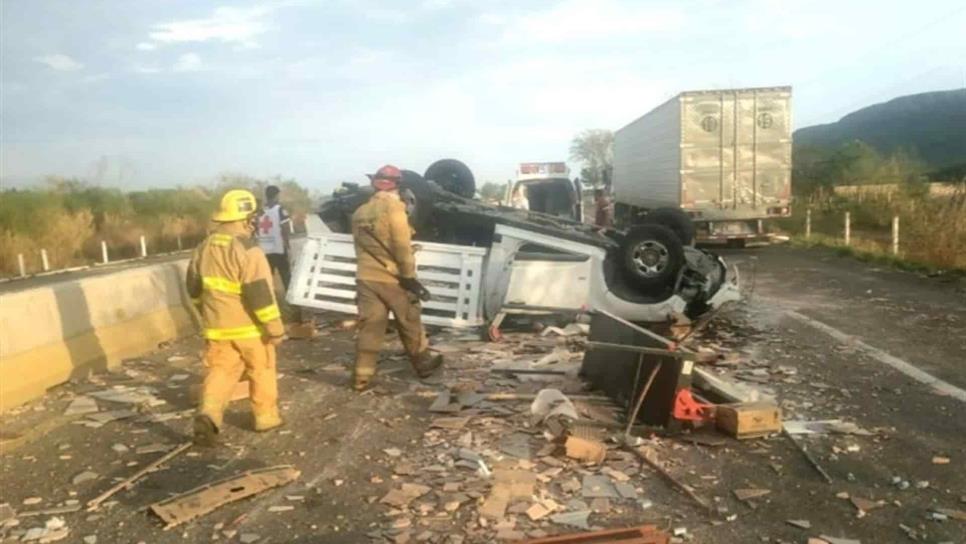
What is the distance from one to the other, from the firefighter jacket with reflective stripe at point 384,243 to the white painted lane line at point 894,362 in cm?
438

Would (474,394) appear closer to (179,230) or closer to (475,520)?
(475,520)

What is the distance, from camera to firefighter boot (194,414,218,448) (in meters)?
5.73

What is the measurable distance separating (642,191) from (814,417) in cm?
2067

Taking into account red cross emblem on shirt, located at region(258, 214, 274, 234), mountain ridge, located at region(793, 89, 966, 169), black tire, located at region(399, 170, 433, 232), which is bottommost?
red cross emblem on shirt, located at region(258, 214, 274, 234)

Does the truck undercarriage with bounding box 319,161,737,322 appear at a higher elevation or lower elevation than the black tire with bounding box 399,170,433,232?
lower

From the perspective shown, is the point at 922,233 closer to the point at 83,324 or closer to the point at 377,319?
the point at 377,319

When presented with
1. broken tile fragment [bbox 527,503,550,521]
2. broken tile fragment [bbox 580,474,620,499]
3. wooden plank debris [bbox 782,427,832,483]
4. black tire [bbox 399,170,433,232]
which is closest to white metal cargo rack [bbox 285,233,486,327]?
black tire [bbox 399,170,433,232]

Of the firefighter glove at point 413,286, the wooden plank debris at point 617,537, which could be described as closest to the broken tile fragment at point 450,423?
the firefighter glove at point 413,286

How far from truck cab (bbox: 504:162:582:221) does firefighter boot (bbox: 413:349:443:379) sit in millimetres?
8821

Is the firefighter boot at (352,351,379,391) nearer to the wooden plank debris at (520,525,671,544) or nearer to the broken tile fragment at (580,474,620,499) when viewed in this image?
the broken tile fragment at (580,474,620,499)

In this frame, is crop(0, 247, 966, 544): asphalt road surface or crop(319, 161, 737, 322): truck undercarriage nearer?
crop(0, 247, 966, 544): asphalt road surface

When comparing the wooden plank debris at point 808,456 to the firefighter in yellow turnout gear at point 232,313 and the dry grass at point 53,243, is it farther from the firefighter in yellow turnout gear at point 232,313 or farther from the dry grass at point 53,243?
the dry grass at point 53,243

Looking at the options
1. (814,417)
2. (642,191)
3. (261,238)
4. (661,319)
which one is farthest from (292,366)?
(642,191)

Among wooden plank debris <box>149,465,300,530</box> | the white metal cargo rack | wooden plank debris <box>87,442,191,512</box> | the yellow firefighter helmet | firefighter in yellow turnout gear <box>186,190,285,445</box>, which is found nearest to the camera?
wooden plank debris <box>149,465,300,530</box>
